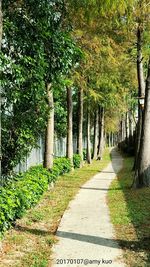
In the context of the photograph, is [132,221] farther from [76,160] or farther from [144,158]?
[76,160]

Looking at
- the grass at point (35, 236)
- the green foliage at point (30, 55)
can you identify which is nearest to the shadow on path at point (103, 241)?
the grass at point (35, 236)

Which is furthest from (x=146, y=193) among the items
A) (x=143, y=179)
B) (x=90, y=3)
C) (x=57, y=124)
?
(x=57, y=124)

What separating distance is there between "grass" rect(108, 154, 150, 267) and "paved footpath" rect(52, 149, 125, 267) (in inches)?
6.9

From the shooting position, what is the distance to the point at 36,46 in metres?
9.95

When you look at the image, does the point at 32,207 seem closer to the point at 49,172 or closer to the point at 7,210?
the point at 7,210

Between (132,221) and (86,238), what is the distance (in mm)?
2064

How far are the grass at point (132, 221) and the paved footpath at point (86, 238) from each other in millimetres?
176

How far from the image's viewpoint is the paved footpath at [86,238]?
7121 millimetres

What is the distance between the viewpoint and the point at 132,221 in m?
10.3

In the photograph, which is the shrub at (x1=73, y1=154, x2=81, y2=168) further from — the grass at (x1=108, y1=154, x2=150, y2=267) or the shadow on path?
the shadow on path

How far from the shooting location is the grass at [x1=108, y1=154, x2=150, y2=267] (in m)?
7.46

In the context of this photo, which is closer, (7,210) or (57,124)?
(7,210)

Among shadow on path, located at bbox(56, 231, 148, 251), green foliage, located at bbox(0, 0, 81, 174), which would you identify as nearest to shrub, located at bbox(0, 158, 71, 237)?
shadow on path, located at bbox(56, 231, 148, 251)

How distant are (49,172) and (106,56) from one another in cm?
531
